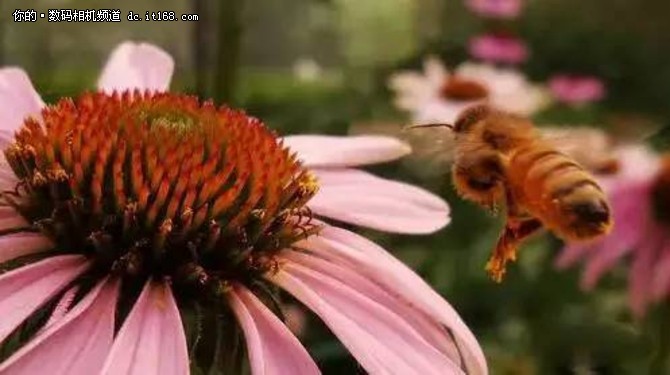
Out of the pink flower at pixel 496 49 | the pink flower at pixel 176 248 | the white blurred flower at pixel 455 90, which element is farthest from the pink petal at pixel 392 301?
the pink flower at pixel 496 49

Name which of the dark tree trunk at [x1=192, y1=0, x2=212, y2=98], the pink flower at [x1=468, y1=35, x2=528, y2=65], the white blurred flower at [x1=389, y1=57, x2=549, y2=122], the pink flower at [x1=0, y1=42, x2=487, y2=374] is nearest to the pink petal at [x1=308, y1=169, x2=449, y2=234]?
the pink flower at [x1=0, y1=42, x2=487, y2=374]

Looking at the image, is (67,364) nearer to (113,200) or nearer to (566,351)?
(113,200)

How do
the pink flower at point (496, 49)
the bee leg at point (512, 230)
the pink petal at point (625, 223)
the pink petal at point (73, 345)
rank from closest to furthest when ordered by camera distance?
the pink petal at point (73, 345) < the bee leg at point (512, 230) < the pink petal at point (625, 223) < the pink flower at point (496, 49)

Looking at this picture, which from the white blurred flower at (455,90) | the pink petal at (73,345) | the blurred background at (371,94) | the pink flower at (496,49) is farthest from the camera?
the pink flower at (496,49)

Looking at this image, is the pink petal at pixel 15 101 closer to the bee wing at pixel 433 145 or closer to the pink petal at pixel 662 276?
the bee wing at pixel 433 145

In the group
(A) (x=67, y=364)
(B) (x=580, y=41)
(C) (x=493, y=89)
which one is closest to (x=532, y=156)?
(A) (x=67, y=364)

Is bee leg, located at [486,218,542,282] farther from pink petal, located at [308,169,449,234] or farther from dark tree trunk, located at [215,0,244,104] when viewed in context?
dark tree trunk, located at [215,0,244,104]

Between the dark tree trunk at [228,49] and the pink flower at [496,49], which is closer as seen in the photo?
the dark tree trunk at [228,49]
